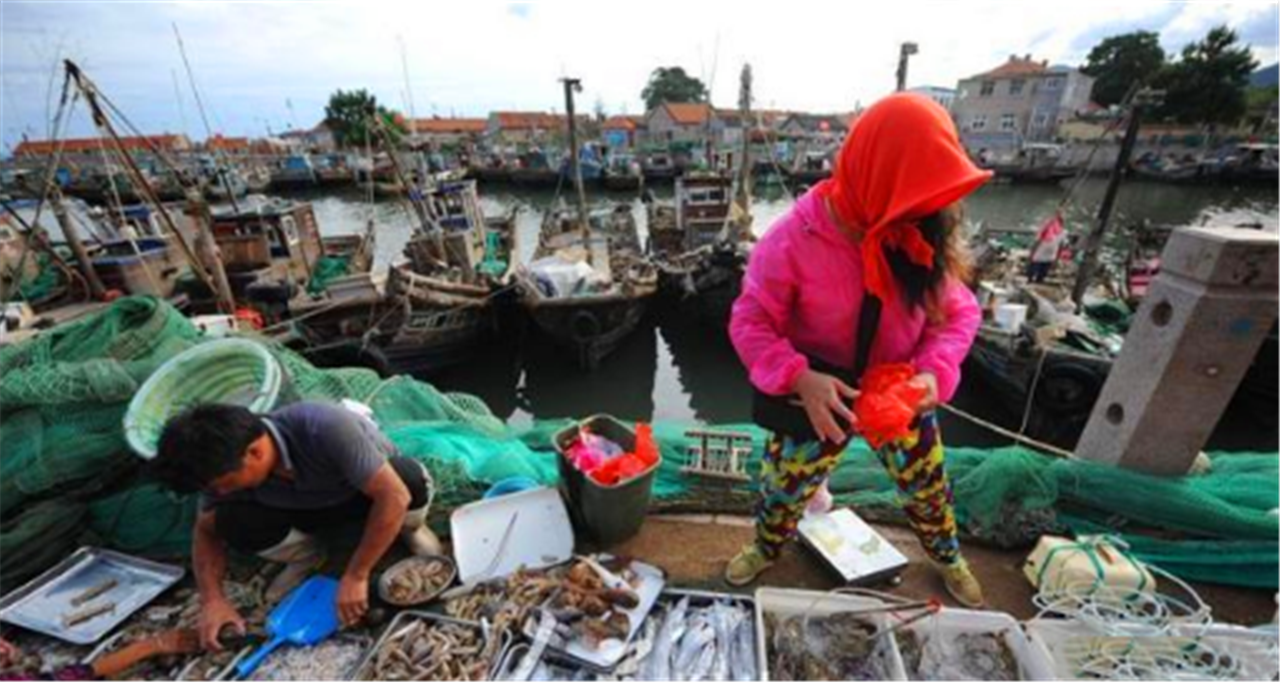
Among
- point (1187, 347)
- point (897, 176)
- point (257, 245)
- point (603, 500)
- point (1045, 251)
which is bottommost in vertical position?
point (1045, 251)

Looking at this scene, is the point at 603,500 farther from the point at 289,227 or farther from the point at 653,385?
the point at 289,227

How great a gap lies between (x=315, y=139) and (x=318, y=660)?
282 feet

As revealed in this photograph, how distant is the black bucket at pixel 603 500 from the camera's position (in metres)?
2.70

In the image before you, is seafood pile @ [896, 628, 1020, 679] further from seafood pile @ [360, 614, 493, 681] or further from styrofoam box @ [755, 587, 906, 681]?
seafood pile @ [360, 614, 493, 681]

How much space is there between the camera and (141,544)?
3.01 metres

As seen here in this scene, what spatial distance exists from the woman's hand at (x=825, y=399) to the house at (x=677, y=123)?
2252 inches

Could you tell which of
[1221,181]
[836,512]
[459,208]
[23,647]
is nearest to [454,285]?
[459,208]

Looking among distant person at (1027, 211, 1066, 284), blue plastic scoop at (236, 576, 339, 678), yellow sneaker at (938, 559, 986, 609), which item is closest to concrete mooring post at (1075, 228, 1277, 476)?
yellow sneaker at (938, 559, 986, 609)

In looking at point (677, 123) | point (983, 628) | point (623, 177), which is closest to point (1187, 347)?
point (983, 628)

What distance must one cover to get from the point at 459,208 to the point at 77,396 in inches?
467

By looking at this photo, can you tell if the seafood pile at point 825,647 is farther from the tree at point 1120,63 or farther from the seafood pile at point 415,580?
the tree at point 1120,63

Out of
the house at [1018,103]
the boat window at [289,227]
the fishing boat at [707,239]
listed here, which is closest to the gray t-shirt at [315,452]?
the fishing boat at [707,239]

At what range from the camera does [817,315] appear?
6.10 ft

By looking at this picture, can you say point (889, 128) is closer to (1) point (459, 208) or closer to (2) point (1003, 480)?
(2) point (1003, 480)
